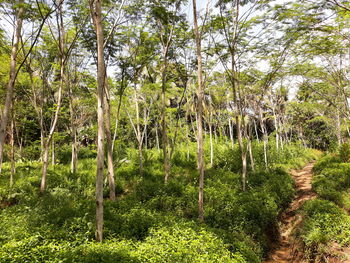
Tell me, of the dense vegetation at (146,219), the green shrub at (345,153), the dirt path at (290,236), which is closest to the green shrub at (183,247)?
the dense vegetation at (146,219)

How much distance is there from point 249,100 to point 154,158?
908 centimetres

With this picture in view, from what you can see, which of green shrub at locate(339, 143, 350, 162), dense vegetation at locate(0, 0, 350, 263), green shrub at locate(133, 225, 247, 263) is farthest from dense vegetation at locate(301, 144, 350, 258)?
green shrub at locate(339, 143, 350, 162)

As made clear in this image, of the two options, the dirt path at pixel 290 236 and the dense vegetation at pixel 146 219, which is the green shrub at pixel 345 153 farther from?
the dense vegetation at pixel 146 219

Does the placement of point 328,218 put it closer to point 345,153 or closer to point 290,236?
point 290,236

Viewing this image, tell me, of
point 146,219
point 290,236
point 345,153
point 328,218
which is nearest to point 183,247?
point 146,219

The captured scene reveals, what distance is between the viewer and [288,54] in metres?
10.8

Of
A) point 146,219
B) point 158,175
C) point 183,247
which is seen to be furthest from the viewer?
point 158,175

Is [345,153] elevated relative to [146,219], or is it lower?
elevated

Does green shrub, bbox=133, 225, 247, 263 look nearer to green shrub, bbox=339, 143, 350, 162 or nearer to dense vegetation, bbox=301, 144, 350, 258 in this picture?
→ dense vegetation, bbox=301, 144, 350, 258

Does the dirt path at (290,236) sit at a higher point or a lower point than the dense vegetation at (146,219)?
lower

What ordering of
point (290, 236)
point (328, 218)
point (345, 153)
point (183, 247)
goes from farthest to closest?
point (345, 153) < point (290, 236) < point (328, 218) < point (183, 247)

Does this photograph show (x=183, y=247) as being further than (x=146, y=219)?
No

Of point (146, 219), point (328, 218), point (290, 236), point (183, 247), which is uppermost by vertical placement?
point (146, 219)

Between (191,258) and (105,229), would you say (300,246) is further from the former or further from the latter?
(105,229)
